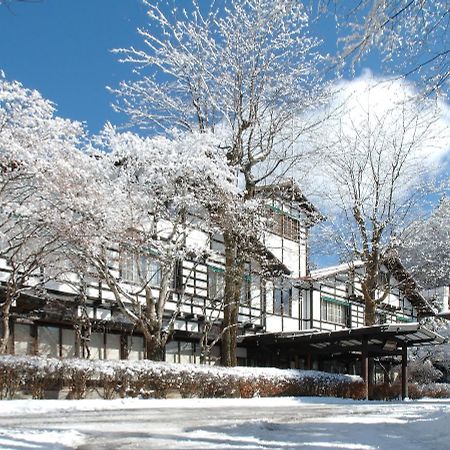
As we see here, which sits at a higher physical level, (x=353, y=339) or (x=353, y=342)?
(x=353, y=339)

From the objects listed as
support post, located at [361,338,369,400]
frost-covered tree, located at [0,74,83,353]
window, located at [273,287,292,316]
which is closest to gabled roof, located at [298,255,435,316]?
window, located at [273,287,292,316]

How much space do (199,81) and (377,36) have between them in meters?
18.2

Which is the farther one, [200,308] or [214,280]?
[214,280]

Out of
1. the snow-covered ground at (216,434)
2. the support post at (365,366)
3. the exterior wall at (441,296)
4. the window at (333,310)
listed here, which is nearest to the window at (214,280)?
the support post at (365,366)

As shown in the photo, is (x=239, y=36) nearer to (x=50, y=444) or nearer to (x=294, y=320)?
(x=294, y=320)

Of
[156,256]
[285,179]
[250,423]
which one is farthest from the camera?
[285,179]

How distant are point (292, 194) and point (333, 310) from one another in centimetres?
1188

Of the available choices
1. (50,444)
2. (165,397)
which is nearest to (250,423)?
(50,444)

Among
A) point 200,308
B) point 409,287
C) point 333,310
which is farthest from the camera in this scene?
point 409,287

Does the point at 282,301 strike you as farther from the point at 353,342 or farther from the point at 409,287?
the point at 409,287

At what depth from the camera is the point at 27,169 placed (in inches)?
687

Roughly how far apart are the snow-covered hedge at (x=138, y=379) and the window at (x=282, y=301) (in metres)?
7.11

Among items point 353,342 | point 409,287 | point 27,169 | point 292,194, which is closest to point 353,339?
point 353,342

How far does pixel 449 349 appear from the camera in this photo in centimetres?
3575
